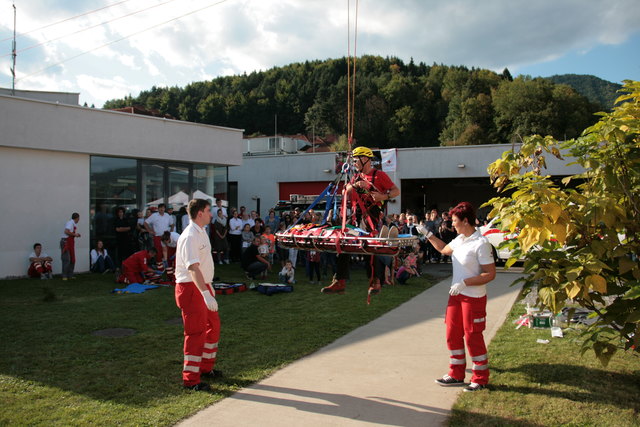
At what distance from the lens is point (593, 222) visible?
441cm

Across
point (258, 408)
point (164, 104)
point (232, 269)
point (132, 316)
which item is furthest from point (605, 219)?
point (164, 104)

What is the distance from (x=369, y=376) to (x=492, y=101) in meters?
61.9

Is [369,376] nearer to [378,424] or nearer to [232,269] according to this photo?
[378,424]

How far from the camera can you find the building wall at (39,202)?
1382 centimetres

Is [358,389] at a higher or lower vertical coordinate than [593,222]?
lower

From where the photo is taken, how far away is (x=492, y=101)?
62406 millimetres

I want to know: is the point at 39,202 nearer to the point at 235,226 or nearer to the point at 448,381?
the point at 235,226

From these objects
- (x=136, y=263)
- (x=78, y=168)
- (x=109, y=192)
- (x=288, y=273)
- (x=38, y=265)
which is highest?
(x=78, y=168)

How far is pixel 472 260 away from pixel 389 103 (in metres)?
65.6

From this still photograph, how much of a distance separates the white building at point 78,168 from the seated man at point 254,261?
4833 millimetres

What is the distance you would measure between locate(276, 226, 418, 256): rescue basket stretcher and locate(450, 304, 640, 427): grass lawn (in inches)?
65.6

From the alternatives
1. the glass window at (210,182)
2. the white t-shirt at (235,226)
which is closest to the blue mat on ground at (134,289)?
the white t-shirt at (235,226)

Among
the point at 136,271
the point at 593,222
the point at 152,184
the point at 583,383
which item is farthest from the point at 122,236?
the point at 593,222

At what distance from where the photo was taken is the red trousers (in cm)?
1376
